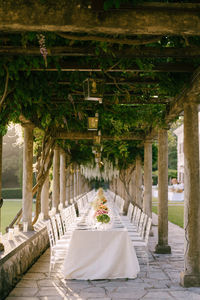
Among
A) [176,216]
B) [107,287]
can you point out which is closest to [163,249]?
[107,287]

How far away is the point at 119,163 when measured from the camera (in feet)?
47.6

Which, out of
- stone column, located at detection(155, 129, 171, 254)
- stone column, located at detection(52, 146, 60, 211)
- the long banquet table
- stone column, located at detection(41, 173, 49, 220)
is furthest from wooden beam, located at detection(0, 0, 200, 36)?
stone column, located at detection(52, 146, 60, 211)

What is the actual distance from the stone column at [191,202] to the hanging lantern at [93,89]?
1584 millimetres

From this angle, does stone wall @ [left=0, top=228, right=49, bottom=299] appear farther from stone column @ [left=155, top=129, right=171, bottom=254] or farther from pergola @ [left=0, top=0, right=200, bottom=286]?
stone column @ [left=155, top=129, right=171, bottom=254]

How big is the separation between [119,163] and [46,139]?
6661 millimetres

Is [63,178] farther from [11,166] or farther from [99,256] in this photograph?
[11,166]

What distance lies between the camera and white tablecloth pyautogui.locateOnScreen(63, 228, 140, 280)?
5371mm

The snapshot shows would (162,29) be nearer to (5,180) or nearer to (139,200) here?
(139,200)

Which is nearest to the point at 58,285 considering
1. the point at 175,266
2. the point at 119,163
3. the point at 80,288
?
the point at 80,288

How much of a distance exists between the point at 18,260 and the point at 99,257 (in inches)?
49.5

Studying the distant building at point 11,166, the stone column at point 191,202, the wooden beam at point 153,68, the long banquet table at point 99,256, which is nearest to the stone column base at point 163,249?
the long banquet table at point 99,256

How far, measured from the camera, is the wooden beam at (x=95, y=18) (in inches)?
96.1

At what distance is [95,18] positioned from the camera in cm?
249

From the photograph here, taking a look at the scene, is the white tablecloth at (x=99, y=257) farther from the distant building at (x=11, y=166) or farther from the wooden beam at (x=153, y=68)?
the distant building at (x=11, y=166)
